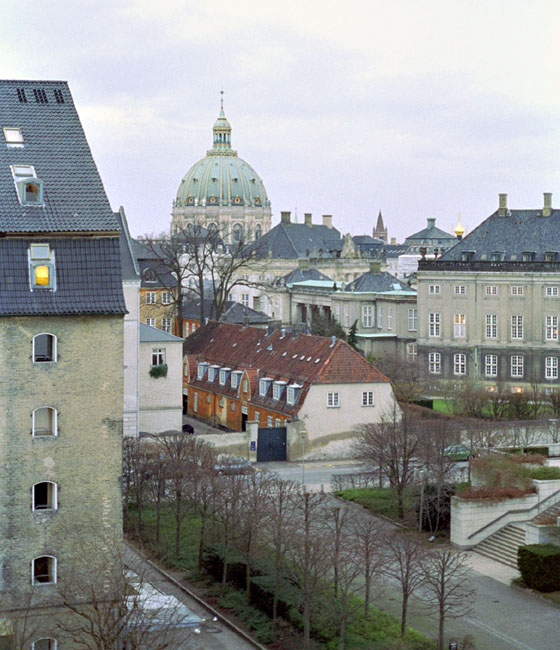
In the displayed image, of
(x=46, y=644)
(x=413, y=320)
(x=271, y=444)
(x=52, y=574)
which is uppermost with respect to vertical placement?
(x=413, y=320)

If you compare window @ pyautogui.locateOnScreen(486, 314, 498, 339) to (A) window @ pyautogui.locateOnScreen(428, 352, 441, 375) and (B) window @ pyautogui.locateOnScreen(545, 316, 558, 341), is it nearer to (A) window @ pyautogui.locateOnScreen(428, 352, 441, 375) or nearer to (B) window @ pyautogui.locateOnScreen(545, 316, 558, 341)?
(B) window @ pyautogui.locateOnScreen(545, 316, 558, 341)

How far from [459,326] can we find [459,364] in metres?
2.87

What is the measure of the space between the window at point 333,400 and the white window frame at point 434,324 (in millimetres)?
33068

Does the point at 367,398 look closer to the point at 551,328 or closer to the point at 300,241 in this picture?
the point at 551,328

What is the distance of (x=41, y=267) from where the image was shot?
3133cm

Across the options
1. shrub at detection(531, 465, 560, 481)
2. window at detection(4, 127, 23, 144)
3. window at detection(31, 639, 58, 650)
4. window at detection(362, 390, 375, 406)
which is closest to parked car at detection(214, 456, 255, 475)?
window at detection(362, 390, 375, 406)

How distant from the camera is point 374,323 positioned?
4240 inches

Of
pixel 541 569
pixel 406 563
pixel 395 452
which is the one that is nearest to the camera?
pixel 406 563

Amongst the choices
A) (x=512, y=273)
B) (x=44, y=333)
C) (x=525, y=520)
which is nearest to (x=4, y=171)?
(x=44, y=333)

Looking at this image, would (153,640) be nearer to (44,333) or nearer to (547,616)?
(44,333)

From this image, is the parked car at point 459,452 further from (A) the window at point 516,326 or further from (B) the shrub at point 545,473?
(A) the window at point 516,326

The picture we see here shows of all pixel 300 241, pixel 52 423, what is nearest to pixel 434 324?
pixel 52 423

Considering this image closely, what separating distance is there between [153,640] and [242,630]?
6177mm

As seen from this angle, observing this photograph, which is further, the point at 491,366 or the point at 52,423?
the point at 491,366
